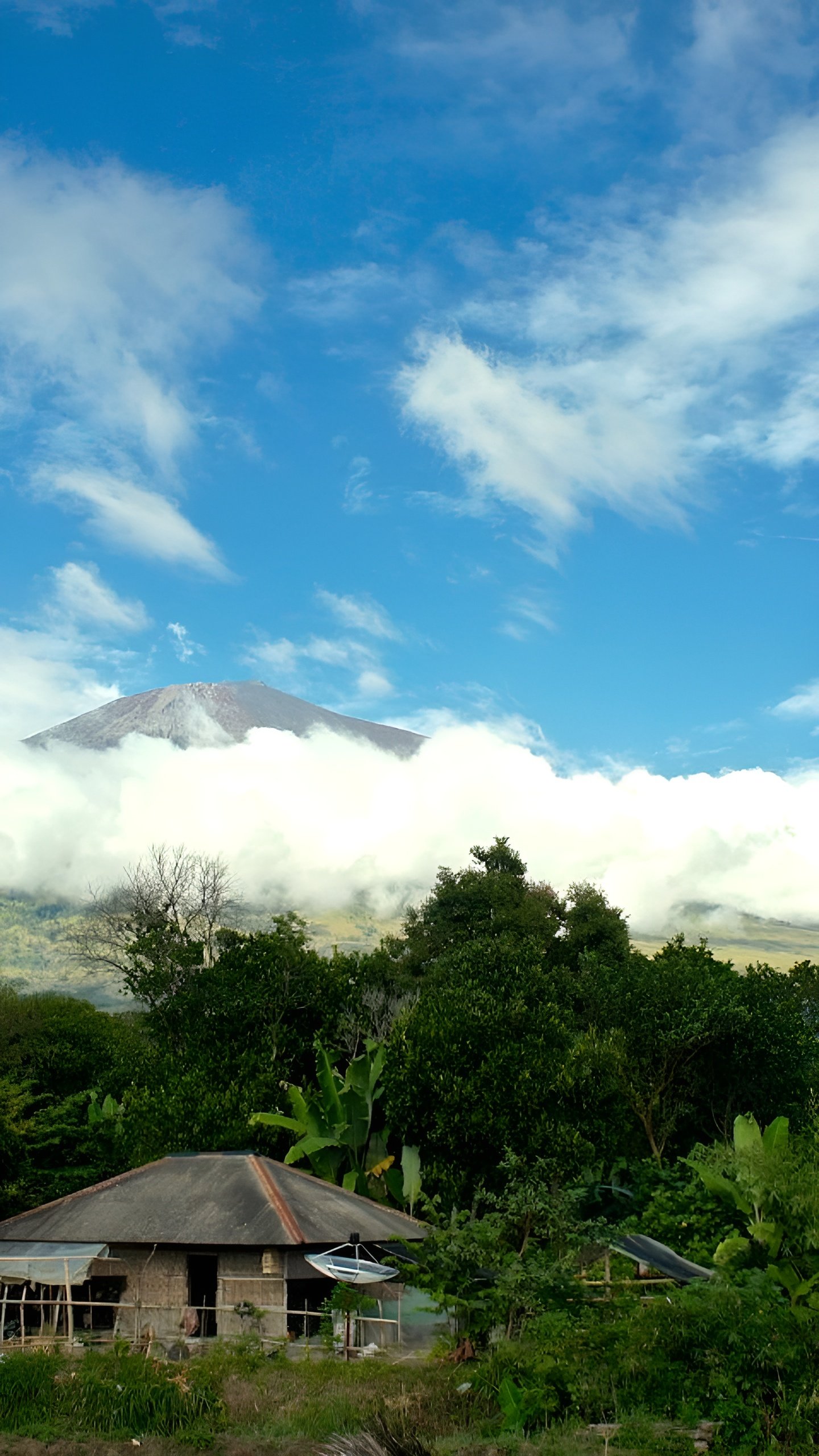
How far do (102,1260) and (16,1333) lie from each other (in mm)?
2300

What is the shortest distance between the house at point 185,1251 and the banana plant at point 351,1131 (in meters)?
2.75

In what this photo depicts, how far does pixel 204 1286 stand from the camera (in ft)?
85.5

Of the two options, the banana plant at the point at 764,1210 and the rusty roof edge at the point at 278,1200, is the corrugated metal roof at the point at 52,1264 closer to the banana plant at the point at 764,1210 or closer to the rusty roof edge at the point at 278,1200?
the rusty roof edge at the point at 278,1200

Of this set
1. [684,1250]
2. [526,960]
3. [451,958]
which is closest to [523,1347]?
[684,1250]

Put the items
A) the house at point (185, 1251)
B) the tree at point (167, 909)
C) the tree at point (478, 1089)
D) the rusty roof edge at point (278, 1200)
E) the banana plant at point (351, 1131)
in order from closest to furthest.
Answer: the house at point (185, 1251) < the rusty roof edge at point (278, 1200) < the tree at point (478, 1089) < the banana plant at point (351, 1131) < the tree at point (167, 909)

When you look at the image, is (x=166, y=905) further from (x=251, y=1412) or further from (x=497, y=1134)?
(x=251, y=1412)

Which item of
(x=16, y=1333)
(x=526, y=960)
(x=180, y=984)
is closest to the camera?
(x=16, y=1333)

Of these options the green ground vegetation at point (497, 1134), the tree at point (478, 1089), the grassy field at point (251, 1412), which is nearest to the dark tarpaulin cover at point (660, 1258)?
the green ground vegetation at point (497, 1134)

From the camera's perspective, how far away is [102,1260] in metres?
25.0

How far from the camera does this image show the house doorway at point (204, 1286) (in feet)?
79.8

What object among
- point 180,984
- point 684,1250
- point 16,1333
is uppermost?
point 180,984

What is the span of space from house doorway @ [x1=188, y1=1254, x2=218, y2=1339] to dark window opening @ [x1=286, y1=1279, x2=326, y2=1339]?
1692mm

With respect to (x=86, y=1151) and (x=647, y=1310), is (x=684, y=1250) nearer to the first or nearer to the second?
(x=647, y=1310)

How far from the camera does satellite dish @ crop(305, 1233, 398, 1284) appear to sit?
72.5 ft
